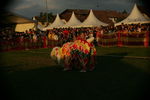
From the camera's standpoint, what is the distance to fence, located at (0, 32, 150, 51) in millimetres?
19812

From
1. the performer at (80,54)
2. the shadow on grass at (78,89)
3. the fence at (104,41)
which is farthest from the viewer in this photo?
the fence at (104,41)

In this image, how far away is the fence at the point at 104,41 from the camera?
19.8m

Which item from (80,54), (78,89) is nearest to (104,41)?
(80,54)

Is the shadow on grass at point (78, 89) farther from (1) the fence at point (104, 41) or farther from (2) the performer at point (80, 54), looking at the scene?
(1) the fence at point (104, 41)

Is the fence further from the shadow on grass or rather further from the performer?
the shadow on grass

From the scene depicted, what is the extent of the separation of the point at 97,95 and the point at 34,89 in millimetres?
1640

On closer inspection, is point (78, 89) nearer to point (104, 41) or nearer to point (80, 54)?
point (80, 54)

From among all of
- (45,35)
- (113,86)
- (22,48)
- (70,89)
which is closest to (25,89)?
(70,89)

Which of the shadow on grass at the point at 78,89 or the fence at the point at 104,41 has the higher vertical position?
the fence at the point at 104,41

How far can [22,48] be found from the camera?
75.9ft

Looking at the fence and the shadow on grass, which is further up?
the fence

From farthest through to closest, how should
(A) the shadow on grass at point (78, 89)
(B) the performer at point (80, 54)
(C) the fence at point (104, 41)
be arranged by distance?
(C) the fence at point (104, 41) < (B) the performer at point (80, 54) < (A) the shadow on grass at point (78, 89)

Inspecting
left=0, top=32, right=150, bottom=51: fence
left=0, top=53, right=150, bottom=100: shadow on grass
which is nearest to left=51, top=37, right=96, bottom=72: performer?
left=0, top=53, right=150, bottom=100: shadow on grass

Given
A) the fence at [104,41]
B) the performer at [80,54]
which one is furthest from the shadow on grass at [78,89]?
the fence at [104,41]
